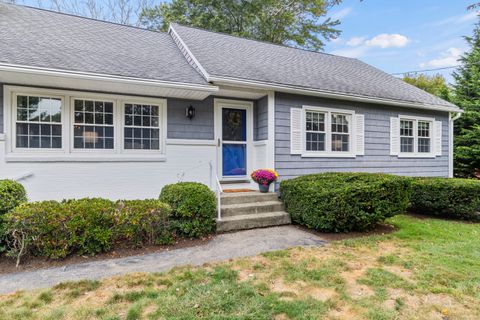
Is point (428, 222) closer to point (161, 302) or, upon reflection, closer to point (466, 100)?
point (161, 302)

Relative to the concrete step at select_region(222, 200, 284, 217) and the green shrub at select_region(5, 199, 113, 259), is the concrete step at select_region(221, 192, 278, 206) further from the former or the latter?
the green shrub at select_region(5, 199, 113, 259)

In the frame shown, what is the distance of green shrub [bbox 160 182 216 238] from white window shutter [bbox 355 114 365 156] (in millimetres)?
4908

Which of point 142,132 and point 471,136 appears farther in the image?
point 471,136

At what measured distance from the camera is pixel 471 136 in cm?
1149

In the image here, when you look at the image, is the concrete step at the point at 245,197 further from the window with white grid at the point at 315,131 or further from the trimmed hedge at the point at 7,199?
the trimmed hedge at the point at 7,199

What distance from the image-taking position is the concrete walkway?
3.38 meters

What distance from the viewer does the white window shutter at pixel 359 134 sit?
7.89m

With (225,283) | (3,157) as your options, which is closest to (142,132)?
(3,157)

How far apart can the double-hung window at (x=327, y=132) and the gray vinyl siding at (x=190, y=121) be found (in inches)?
95.5

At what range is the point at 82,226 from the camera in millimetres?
4016

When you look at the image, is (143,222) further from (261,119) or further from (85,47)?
(85,47)

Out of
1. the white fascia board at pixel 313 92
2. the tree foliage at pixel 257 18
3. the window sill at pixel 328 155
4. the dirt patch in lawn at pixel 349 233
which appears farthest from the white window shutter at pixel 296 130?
the tree foliage at pixel 257 18

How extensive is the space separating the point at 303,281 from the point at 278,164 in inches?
147

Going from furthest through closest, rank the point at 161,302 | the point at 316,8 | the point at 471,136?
the point at 316,8, the point at 471,136, the point at 161,302
